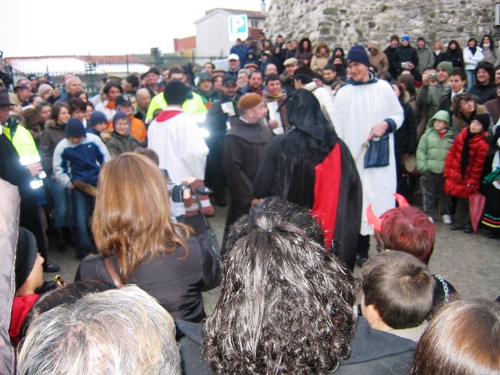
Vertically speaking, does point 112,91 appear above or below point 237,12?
below

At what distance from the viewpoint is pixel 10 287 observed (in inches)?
48.8

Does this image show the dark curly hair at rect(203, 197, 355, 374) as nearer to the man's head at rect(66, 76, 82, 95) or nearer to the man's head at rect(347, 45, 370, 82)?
the man's head at rect(347, 45, 370, 82)

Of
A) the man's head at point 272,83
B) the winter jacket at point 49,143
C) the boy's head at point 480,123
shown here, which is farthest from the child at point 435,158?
the winter jacket at point 49,143

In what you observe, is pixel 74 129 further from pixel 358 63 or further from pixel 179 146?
pixel 358 63

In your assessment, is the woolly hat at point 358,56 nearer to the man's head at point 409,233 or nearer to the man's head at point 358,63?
the man's head at point 358,63

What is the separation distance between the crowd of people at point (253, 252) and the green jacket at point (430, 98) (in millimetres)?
1458

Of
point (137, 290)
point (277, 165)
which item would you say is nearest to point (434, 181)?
point (277, 165)

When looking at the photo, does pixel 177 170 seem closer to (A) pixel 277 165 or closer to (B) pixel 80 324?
(A) pixel 277 165

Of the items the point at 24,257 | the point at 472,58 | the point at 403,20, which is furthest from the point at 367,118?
the point at 403,20

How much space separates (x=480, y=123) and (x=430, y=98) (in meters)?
1.92

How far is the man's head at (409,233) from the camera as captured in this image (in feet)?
8.82

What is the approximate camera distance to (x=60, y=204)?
5.56 meters

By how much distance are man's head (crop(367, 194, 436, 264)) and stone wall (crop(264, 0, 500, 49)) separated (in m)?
12.3

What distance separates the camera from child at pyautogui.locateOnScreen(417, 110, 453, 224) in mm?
6086
